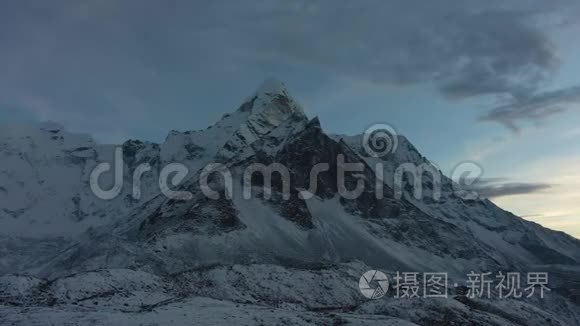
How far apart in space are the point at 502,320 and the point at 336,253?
107 m

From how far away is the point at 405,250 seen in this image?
198m

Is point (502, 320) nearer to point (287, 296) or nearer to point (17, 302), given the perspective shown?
point (287, 296)

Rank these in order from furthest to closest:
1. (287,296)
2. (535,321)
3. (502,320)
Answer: (287,296)
(535,321)
(502,320)

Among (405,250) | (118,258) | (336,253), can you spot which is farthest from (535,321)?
(405,250)

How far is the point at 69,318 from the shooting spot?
4978 cm

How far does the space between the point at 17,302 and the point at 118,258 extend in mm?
70250

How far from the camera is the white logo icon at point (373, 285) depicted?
99.6m

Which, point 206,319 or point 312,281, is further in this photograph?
point 312,281

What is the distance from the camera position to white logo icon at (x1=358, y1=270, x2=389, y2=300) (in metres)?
99.6

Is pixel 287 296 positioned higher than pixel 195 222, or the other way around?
pixel 195 222

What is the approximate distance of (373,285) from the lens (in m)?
106

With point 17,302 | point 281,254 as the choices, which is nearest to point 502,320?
point 17,302

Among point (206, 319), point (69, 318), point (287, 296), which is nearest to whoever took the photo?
point (69, 318)

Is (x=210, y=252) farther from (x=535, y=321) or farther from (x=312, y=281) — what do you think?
(x=535, y=321)
